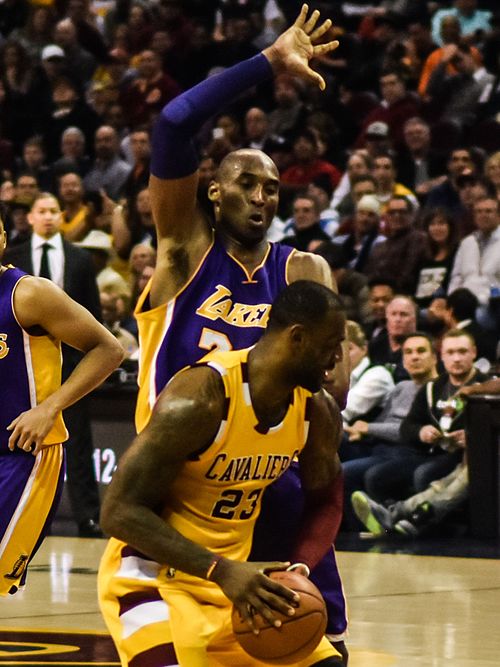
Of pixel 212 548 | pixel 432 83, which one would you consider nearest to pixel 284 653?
pixel 212 548

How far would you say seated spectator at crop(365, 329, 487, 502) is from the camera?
10.0m

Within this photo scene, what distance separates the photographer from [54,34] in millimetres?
18250

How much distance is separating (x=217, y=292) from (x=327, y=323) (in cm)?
105

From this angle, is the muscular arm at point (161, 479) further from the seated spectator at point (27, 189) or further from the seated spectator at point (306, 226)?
the seated spectator at point (27, 189)

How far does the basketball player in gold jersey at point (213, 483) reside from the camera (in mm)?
3785

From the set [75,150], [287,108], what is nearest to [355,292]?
[287,108]

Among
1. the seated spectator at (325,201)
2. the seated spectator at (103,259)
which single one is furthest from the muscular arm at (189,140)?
the seated spectator at (325,201)

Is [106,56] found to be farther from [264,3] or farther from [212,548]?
[212,548]

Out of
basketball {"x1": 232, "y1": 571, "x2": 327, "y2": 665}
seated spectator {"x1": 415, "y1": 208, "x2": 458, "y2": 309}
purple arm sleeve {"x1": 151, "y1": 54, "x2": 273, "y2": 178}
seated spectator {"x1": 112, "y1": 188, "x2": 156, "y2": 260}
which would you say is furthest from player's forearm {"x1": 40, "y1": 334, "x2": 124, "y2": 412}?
seated spectator {"x1": 112, "y1": 188, "x2": 156, "y2": 260}

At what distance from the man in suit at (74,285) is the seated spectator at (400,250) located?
2.69 meters

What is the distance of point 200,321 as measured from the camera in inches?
188

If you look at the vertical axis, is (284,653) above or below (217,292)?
below

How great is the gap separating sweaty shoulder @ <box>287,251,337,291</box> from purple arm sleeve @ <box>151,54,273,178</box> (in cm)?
52

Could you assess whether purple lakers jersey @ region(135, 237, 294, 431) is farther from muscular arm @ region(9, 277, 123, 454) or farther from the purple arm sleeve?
muscular arm @ region(9, 277, 123, 454)
